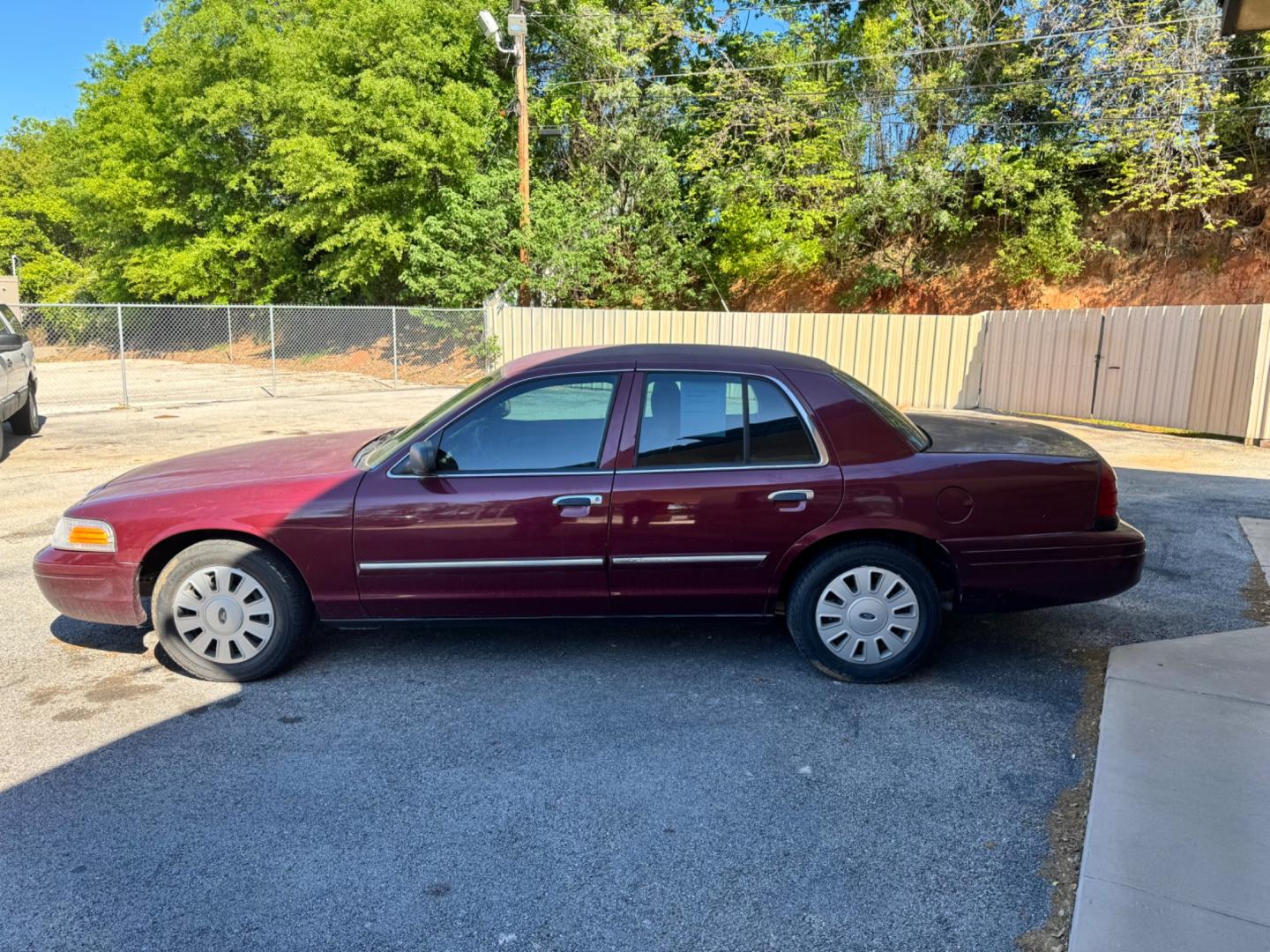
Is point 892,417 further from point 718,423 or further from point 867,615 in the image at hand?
point 867,615

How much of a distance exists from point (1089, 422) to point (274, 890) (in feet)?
50.6

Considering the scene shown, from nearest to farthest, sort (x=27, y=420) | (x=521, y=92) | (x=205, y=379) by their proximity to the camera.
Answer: (x=27, y=420) → (x=205, y=379) → (x=521, y=92)

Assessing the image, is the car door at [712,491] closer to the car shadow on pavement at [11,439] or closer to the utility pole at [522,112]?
the car shadow on pavement at [11,439]

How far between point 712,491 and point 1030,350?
14.1 meters

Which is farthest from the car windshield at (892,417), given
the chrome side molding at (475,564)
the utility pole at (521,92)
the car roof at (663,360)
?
the utility pole at (521,92)

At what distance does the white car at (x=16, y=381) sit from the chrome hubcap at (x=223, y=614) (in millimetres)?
7814

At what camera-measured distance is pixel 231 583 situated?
418 cm

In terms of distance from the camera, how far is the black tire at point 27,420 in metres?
11.8

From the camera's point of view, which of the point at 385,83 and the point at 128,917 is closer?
the point at 128,917

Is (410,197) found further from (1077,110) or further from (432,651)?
(432,651)

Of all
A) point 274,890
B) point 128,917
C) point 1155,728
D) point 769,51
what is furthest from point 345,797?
point 769,51

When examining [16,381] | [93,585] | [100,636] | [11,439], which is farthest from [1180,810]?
[11,439]

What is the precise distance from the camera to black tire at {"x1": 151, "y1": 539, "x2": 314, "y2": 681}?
4.14 metres

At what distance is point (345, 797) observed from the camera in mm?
3273
